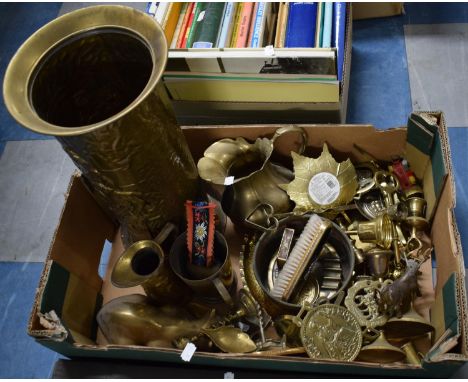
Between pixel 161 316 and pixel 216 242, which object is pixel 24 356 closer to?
pixel 161 316

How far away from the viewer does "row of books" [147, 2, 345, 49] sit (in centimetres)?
130

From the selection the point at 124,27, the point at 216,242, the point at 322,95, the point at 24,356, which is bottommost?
the point at 24,356

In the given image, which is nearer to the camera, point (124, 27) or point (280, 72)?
point (124, 27)

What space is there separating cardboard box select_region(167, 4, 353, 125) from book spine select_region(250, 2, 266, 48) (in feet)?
0.51

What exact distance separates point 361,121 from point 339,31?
32cm

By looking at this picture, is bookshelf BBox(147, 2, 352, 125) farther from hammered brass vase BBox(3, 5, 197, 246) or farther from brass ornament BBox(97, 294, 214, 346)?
brass ornament BBox(97, 294, 214, 346)

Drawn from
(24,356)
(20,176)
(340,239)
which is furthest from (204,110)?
(24,356)

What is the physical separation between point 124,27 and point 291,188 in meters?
0.50

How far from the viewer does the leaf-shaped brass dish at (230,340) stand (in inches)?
40.0

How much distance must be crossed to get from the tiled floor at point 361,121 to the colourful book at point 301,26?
1.06ft

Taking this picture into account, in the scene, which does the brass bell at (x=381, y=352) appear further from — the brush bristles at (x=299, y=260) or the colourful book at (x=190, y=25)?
the colourful book at (x=190, y=25)

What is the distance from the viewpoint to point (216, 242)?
1.11 meters

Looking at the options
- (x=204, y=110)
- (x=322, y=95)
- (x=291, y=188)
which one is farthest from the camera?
(x=204, y=110)

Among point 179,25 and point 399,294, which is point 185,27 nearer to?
point 179,25
